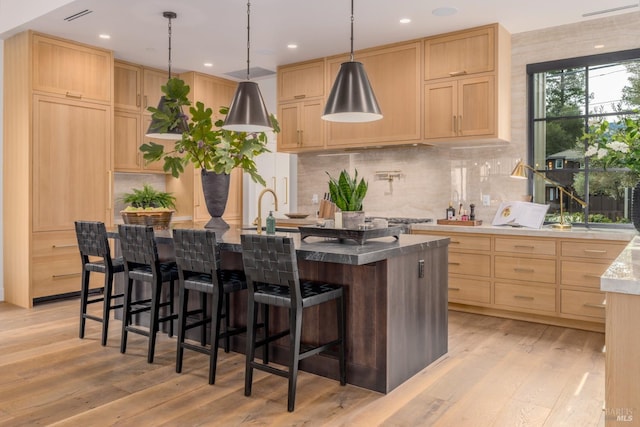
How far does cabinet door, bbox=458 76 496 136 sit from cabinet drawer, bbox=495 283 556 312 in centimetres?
145

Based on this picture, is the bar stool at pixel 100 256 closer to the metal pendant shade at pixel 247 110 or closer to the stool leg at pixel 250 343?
the metal pendant shade at pixel 247 110

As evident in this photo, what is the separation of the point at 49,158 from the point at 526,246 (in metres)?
4.69

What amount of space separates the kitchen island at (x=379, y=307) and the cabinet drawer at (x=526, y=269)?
4.55ft

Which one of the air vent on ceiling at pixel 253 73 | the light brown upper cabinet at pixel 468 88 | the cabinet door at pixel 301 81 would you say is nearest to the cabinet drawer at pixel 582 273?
the light brown upper cabinet at pixel 468 88

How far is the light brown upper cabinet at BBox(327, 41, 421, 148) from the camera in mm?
5117

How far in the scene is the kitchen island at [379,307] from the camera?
2.73 meters

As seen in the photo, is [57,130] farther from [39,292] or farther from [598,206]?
[598,206]

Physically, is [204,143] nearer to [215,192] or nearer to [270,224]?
[215,192]

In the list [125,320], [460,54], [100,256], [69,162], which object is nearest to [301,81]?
[460,54]

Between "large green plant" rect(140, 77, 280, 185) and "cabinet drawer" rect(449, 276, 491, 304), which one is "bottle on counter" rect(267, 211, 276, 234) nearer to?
"large green plant" rect(140, 77, 280, 185)

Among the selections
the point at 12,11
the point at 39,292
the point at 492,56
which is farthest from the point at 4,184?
the point at 492,56

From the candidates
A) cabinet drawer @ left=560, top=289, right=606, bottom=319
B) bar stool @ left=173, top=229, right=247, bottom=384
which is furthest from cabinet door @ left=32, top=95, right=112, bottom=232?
cabinet drawer @ left=560, top=289, right=606, bottom=319

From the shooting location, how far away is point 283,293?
8.77ft

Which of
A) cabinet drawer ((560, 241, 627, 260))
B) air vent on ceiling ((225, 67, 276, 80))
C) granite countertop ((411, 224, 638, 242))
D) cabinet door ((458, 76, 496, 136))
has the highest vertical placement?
air vent on ceiling ((225, 67, 276, 80))
